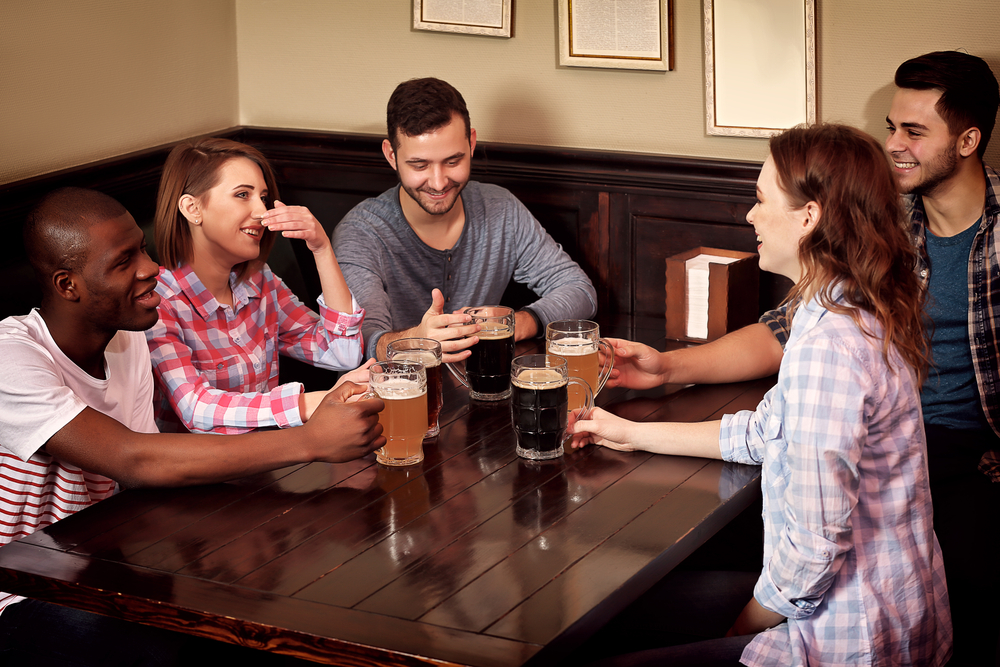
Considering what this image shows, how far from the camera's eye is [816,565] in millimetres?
1393

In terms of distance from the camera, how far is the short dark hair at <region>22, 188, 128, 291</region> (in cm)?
169

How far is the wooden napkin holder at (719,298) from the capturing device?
2.46 m

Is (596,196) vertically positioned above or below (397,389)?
above

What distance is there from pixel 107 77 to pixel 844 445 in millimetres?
2513

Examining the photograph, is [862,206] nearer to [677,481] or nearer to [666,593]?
[677,481]

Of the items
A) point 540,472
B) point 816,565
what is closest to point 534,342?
point 540,472

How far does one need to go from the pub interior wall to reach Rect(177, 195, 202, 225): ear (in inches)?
31.8

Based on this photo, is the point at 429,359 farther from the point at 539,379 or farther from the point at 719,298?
the point at 719,298

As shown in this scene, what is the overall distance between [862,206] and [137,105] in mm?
2436

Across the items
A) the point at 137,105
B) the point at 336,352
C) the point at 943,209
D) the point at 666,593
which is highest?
the point at 137,105

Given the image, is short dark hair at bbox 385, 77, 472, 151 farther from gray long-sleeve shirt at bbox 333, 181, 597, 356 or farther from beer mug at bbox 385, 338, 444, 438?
beer mug at bbox 385, 338, 444, 438

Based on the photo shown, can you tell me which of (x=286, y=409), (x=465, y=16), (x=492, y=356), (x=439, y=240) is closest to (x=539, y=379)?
(x=492, y=356)

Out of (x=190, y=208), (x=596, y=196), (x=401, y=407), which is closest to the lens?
(x=401, y=407)

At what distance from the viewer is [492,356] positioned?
1.97 m
